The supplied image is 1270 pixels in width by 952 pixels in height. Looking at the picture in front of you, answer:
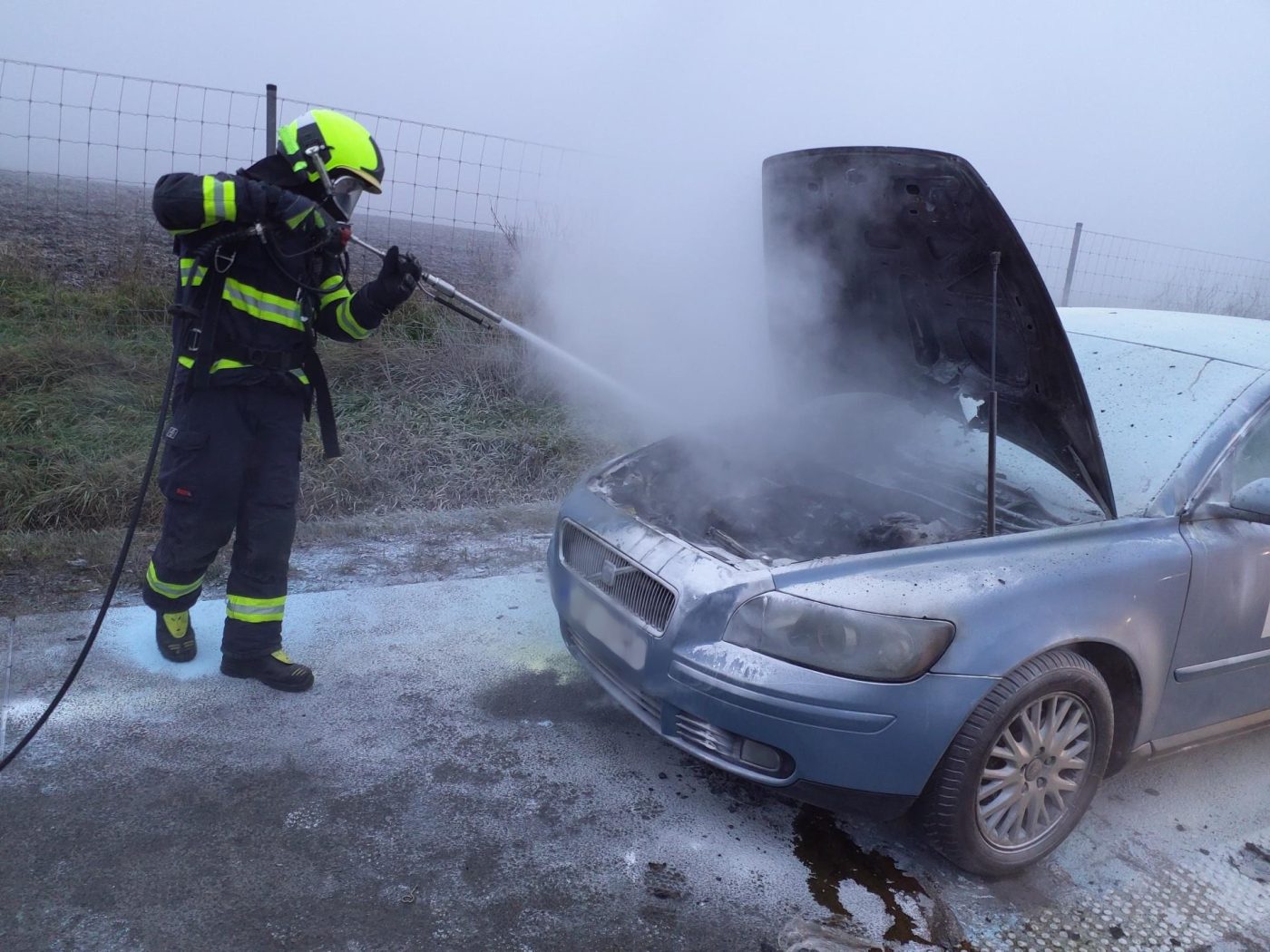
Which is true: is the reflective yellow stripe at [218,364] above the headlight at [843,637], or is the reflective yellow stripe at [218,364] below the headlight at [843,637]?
above

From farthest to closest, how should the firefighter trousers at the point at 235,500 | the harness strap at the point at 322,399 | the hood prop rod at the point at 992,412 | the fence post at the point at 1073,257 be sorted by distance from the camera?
the fence post at the point at 1073,257 < the harness strap at the point at 322,399 < the firefighter trousers at the point at 235,500 < the hood prop rod at the point at 992,412

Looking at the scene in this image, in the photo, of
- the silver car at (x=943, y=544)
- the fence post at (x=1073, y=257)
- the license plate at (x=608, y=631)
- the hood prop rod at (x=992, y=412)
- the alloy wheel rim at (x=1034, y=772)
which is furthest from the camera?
the fence post at (x=1073, y=257)

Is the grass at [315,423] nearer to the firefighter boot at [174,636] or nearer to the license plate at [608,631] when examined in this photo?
the firefighter boot at [174,636]

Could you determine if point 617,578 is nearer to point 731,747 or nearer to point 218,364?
point 731,747

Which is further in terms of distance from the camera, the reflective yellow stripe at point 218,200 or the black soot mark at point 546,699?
the black soot mark at point 546,699

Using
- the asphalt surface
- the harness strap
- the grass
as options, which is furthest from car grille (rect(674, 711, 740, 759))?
the grass

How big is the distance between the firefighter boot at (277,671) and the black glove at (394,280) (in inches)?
48.9

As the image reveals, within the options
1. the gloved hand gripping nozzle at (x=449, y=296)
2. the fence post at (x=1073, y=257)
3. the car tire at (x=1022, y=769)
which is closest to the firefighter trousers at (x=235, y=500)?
the gloved hand gripping nozzle at (x=449, y=296)

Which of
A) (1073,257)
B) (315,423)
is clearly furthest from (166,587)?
(1073,257)

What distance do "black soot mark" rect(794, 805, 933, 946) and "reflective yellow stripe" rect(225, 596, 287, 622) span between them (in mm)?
1835

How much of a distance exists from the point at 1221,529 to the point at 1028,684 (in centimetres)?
84

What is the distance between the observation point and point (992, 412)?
9.40 ft

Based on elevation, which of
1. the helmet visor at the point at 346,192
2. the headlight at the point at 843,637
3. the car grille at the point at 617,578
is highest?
the helmet visor at the point at 346,192

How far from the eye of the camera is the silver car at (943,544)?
2.29 metres
